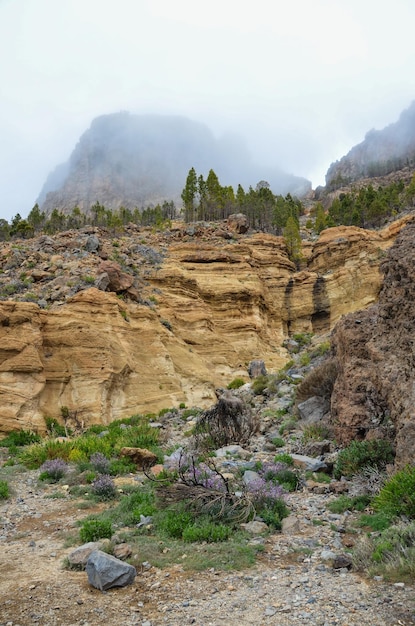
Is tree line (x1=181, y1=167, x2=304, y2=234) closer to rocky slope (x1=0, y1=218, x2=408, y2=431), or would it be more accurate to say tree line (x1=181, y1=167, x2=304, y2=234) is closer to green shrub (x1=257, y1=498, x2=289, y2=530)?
rocky slope (x1=0, y1=218, x2=408, y2=431)

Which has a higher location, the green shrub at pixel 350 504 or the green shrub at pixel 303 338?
the green shrub at pixel 303 338

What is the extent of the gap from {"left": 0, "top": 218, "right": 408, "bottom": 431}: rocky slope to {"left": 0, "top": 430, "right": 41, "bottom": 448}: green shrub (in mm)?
574

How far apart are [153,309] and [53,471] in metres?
20.0

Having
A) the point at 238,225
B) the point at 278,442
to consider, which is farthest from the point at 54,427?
the point at 238,225

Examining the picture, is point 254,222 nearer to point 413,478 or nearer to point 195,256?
point 195,256

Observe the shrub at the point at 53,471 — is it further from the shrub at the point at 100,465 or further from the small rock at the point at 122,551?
the small rock at the point at 122,551

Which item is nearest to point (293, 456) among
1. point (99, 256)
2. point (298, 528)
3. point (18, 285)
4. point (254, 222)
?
point (298, 528)

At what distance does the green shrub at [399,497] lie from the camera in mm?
6426

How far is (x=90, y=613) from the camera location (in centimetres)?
483

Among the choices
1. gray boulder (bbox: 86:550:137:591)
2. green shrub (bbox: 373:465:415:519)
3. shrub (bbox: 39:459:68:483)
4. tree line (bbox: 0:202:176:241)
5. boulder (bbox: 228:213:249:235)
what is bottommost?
shrub (bbox: 39:459:68:483)

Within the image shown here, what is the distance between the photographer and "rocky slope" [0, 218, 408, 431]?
886 inches

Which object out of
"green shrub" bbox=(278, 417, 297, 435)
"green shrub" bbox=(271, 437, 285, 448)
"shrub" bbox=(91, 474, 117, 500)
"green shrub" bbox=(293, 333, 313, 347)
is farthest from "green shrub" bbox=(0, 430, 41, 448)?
"green shrub" bbox=(293, 333, 313, 347)

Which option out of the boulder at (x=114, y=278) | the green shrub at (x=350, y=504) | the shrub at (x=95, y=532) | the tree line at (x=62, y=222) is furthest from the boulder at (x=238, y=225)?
the shrub at (x=95, y=532)

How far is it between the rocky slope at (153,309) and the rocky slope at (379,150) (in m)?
93.5
